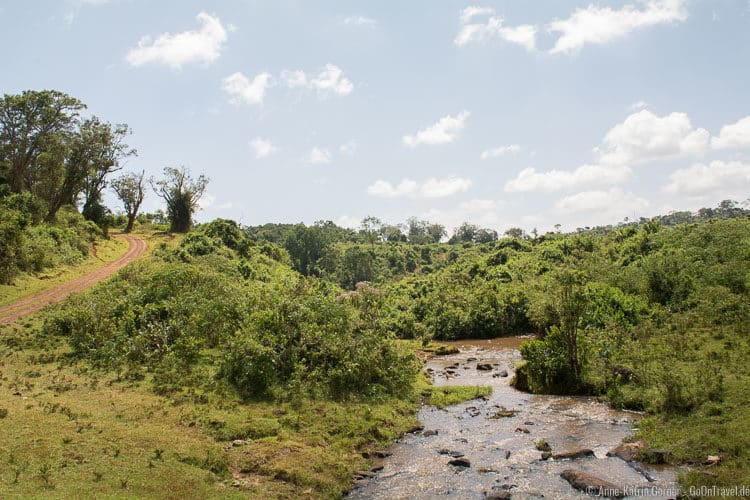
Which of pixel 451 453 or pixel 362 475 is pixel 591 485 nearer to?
pixel 451 453

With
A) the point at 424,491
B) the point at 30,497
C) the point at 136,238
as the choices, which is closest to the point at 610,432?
the point at 424,491

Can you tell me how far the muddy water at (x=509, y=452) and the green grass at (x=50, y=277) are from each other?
2661 centimetres

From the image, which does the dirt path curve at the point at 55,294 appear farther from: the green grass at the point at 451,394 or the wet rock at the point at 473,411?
the wet rock at the point at 473,411

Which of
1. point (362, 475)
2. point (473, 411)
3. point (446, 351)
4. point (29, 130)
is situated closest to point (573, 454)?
point (473, 411)

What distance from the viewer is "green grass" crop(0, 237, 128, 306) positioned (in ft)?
100

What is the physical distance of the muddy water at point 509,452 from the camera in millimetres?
14352

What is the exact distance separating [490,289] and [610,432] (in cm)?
3760

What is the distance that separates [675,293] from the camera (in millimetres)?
36406

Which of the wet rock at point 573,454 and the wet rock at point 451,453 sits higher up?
the wet rock at point 573,454

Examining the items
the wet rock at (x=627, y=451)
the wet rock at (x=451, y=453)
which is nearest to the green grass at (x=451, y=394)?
the wet rock at (x=451, y=453)

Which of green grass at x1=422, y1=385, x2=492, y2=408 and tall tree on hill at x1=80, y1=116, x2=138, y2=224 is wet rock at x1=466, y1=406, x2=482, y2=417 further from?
tall tree on hill at x1=80, y1=116, x2=138, y2=224

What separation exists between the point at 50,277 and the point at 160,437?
27.6m

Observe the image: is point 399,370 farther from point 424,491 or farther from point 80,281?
point 80,281

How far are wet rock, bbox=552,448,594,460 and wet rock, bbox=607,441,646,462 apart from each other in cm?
65
